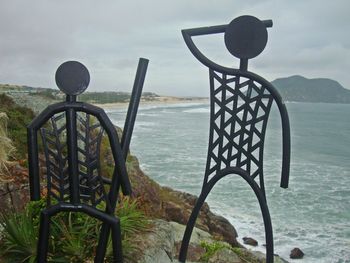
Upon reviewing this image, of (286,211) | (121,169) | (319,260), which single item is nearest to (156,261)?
(121,169)

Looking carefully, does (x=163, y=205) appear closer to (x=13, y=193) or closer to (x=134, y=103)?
(x=13, y=193)

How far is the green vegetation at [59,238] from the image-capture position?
3592mm

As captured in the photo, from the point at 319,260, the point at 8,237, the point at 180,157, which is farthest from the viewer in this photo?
the point at 180,157

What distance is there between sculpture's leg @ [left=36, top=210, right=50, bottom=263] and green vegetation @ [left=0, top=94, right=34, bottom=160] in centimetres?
364

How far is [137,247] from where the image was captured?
3844 millimetres

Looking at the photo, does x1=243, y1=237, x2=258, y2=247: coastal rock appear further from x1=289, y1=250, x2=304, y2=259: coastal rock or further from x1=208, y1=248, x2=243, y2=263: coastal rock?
x1=208, y1=248, x2=243, y2=263: coastal rock

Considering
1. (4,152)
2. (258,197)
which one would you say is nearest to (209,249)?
(258,197)

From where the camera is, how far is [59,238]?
373 centimetres

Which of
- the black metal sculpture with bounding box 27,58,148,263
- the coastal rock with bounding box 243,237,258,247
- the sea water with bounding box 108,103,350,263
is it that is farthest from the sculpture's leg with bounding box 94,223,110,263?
the sea water with bounding box 108,103,350,263

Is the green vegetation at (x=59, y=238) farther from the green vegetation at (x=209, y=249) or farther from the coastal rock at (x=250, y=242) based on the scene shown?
the coastal rock at (x=250, y=242)

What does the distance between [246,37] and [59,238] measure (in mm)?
2558

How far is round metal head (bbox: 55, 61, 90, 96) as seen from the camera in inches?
130

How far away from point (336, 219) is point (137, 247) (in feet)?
50.0

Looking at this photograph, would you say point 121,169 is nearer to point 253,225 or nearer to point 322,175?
point 253,225
